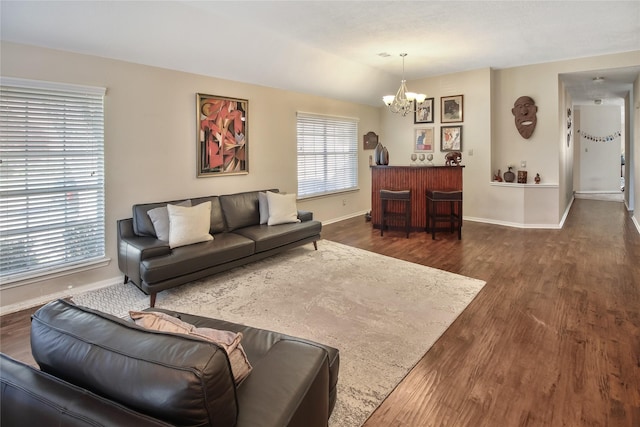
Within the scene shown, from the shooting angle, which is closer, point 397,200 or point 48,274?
point 48,274

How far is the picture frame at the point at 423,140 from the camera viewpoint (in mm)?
7398

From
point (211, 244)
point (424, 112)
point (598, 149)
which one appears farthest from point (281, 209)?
point (598, 149)

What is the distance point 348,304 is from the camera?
3.35 metres

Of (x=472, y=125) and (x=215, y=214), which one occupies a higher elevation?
(x=472, y=125)

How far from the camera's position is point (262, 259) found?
444 centimetres

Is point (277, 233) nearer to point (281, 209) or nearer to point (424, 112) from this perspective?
point (281, 209)

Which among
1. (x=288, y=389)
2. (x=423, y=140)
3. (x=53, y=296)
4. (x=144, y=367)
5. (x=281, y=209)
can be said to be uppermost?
(x=423, y=140)

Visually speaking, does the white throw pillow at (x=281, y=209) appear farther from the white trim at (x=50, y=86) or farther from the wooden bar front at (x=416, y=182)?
the white trim at (x=50, y=86)

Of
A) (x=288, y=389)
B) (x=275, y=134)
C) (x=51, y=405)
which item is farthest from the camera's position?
(x=275, y=134)

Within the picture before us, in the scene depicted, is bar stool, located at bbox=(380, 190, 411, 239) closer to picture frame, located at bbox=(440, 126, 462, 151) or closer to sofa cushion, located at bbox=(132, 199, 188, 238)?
picture frame, located at bbox=(440, 126, 462, 151)

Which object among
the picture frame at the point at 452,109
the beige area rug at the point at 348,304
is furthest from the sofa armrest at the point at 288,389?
the picture frame at the point at 452,109

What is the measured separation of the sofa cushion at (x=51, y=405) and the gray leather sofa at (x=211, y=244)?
7.76 ft

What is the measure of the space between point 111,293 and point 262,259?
1622 millimetres

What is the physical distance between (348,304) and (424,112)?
17.4ft
